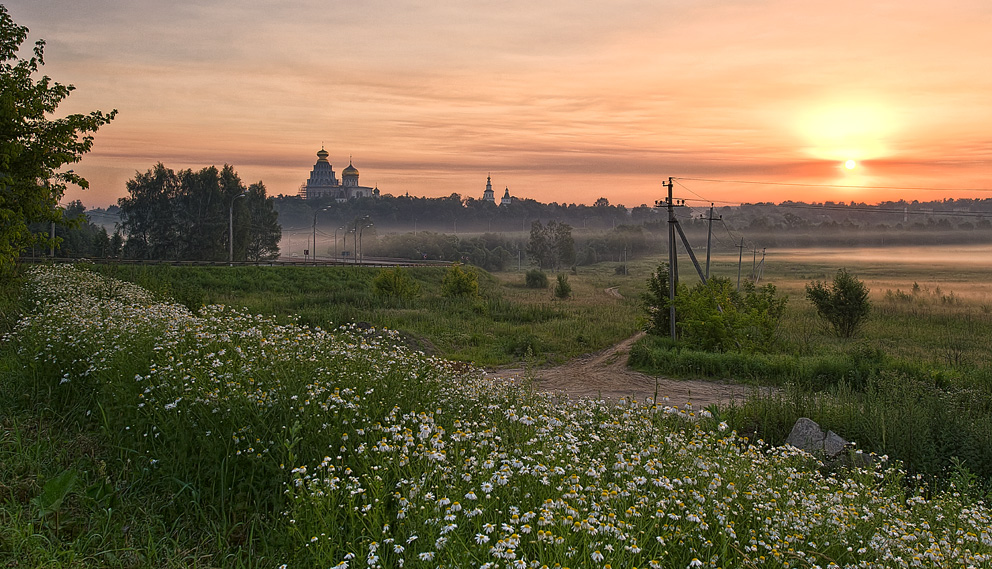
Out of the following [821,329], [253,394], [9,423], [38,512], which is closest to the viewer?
[38,512]

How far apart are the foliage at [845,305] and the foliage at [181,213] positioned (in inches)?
2366

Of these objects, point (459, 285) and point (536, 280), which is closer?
point (459, 285)

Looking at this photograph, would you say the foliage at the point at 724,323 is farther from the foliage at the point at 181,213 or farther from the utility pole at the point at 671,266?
the foliage at the point at 181,213

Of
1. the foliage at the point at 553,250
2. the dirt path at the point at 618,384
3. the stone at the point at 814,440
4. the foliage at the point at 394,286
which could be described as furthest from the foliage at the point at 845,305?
the foliage at the point at 553,250

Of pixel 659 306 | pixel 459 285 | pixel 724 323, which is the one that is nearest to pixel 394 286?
pixel 459 285

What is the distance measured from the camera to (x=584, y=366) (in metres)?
23.2

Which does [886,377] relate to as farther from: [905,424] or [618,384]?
[618,384]

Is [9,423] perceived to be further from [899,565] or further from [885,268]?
[885,268]

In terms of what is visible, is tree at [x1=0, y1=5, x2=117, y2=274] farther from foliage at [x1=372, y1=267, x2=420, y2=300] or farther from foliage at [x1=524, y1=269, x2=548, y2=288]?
foliage at [x1=524, y1=269, x2=548, y2=288]

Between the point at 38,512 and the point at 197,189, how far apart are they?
261ft

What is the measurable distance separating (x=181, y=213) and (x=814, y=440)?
79450 mm

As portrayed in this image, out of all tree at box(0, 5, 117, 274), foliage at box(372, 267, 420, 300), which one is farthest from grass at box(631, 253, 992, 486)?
foliage at box(372, 267, 420, 300)

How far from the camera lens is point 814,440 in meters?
10.8

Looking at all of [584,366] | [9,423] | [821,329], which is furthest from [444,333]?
[9,423]
